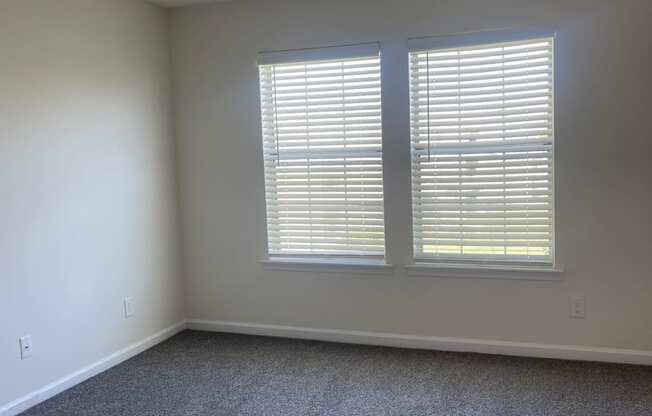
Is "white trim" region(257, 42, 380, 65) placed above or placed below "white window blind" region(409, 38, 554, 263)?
above

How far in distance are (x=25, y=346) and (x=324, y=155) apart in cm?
212

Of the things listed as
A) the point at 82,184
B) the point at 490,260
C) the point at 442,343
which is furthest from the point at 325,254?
the point at 82,184

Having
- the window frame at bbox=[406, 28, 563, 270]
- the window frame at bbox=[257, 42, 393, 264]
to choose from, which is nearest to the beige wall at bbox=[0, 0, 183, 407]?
the window frame at bbox=[257, 42, 393, 264]

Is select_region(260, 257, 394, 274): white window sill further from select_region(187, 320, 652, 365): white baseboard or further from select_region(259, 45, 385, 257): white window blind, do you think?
select_region(187, 320, 652, 365): white baseboard

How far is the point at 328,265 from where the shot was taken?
3811mm

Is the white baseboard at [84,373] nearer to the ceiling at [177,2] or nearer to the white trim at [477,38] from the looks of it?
the ceiling at [177,2]

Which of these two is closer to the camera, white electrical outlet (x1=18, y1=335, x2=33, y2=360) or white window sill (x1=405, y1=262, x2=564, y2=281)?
white electrical outlet (x1=18, y1=335, x2=33, y2=360)

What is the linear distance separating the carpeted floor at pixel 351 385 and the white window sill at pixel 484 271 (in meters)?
0.51

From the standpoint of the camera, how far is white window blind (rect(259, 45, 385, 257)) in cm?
367

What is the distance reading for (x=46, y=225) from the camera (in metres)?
3.03

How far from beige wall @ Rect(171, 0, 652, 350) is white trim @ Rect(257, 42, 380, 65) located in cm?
5

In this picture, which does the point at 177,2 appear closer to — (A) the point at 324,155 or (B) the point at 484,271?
(A) the point at 324,155

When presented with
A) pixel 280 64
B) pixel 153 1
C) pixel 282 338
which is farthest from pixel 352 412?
pixel 153 1

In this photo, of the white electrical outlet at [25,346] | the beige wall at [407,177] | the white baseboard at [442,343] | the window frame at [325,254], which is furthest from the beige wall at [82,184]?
the window frame at [325,254]
